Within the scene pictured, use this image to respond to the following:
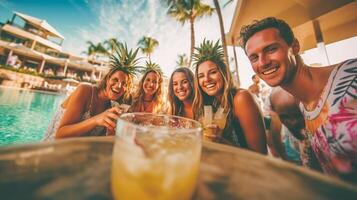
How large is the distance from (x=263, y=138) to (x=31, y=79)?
99.9 feet

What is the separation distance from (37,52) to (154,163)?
131ft

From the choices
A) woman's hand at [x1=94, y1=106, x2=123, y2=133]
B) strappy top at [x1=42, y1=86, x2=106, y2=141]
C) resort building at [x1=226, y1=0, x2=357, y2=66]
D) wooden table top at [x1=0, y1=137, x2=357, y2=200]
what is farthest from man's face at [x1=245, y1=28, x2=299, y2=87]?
resort building at [x1=226, y1=0, x2=357, y2=66]

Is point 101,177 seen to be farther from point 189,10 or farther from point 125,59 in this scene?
point 189,10

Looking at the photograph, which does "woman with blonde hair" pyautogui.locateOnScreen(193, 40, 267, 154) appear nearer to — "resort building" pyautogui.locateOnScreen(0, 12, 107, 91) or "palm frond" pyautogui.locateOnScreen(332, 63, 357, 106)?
"palm frond" pyautogui.locateOnScreen(332, 63, 357, 106)

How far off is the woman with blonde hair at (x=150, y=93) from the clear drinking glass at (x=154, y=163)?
13.3 feet

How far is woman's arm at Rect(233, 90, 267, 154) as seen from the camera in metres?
2.37

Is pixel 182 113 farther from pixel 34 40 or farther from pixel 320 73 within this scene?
pixel 34 40

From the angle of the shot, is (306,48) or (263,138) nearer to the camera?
(263,138)

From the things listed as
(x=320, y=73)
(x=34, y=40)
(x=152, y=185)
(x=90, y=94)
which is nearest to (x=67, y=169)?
(x=152, y=185)

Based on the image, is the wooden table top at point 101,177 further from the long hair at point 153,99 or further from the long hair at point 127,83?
the long hair at point 153,99

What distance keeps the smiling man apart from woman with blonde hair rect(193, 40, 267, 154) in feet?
1.78

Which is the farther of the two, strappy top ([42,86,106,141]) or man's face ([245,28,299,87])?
strappy top ([42,86,106,141])

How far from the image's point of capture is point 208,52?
339 centimetres

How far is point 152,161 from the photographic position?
1.70 ft
